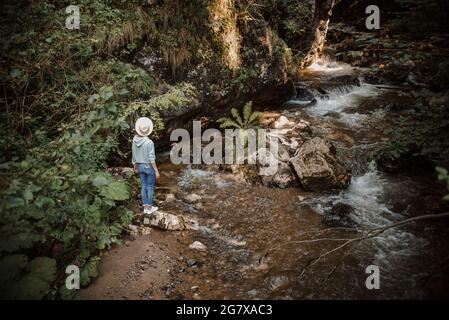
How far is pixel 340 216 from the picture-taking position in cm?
623

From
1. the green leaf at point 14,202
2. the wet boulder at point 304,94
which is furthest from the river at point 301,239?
the wet boulder at point 304,94

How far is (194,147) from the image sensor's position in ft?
29.9

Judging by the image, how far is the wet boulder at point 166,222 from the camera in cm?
589

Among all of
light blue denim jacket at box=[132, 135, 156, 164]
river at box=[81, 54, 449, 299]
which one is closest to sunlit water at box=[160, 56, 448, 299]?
river at box=[81, 54, 449, 299]

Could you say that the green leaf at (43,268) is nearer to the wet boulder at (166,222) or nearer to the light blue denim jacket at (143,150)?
the wet boulder at (166,222)

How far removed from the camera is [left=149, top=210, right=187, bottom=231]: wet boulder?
5895mm

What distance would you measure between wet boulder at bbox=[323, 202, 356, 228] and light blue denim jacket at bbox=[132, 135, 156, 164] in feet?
11.7

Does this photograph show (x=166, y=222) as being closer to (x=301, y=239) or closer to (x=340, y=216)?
(x=301, y=239)

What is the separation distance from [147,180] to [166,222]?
91 cm

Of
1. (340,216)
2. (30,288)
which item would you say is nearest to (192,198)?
(340,216)

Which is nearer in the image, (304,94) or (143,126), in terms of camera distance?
(143,126)

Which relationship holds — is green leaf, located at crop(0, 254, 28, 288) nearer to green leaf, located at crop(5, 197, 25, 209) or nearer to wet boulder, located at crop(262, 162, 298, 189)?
green leaf, located at crop(5, 197, 25, 209)
